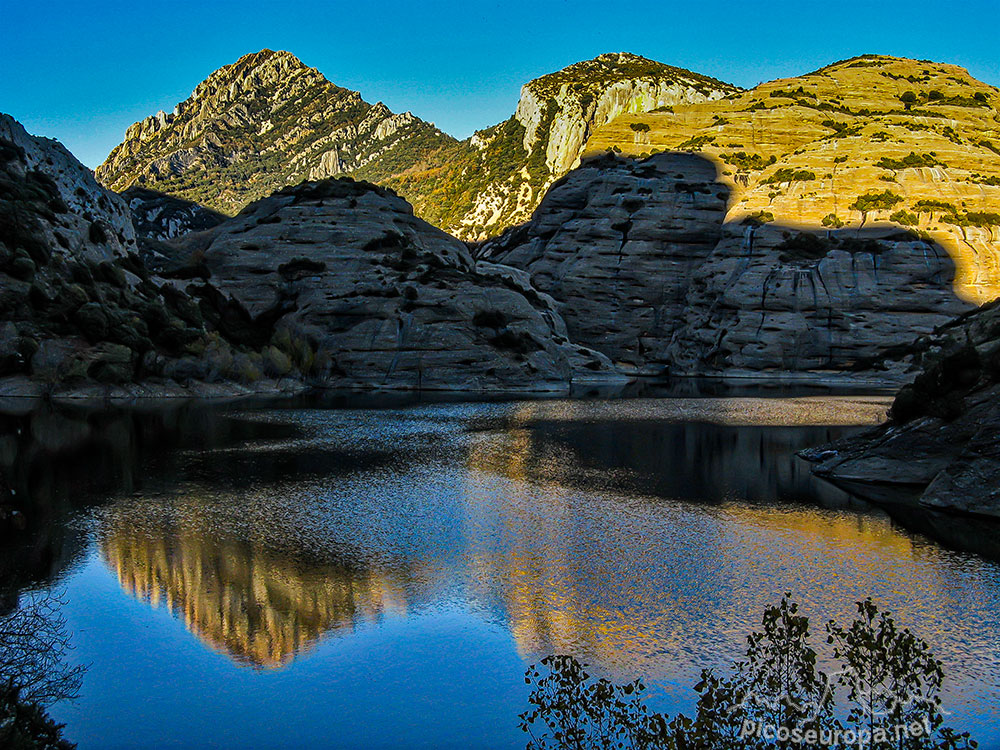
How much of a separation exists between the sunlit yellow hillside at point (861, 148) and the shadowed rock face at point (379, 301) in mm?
43767

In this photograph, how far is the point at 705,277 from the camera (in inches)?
4097

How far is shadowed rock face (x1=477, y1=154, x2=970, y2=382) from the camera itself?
92438 mm

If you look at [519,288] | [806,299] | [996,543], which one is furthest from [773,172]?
[996,543]

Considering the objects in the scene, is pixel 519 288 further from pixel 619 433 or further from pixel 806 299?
pixel 619 433

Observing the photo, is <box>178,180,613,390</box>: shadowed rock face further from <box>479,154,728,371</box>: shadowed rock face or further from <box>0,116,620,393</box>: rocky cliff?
<box>479,154,728,371</box>: shadowed rock face

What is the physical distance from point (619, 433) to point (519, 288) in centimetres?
5568

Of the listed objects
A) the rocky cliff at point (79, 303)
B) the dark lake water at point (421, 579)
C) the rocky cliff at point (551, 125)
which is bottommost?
the dark lake water at point (421, 579)

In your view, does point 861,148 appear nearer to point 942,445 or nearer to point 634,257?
point 634,257

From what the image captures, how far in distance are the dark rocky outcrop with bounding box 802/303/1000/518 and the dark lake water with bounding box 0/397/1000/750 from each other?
161 cm

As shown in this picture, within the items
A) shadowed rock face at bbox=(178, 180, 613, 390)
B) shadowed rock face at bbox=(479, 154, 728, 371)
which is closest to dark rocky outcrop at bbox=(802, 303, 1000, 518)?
shadowed rock face at bbox=(178, 180, 613, 390)

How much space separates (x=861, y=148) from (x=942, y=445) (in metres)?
101

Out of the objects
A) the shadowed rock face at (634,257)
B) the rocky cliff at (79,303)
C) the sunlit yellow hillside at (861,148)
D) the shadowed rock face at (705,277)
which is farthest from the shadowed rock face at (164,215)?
the sunlit yellow hillside at (861,148)

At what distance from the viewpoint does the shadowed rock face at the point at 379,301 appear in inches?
2859

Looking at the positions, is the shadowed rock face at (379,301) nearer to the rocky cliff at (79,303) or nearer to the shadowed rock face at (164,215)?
the rocky cliff at (79,303)
